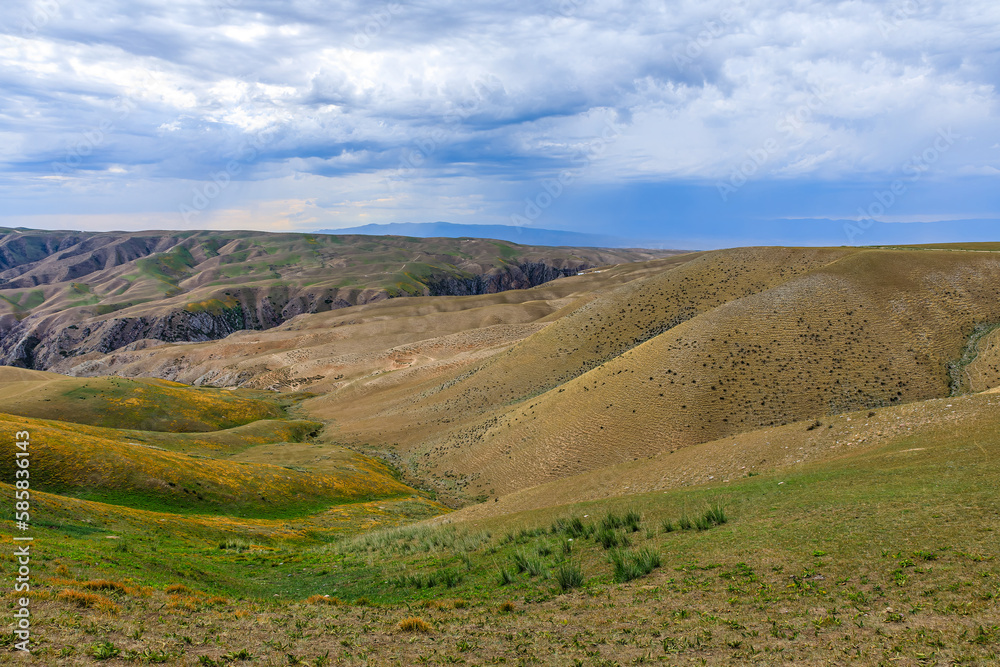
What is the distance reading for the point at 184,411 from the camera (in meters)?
58.9

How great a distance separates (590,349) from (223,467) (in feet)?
123

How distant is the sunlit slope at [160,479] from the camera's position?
26422mm

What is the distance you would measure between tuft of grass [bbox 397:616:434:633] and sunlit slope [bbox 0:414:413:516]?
21.7 meters

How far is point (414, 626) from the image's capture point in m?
11.4

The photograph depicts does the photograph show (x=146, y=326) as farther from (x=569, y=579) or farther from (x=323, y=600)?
(x=569, y=579)

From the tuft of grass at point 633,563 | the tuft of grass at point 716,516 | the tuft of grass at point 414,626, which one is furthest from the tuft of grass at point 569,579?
the tuft of grass at point 716,516

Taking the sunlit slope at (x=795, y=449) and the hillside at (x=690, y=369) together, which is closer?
the sunlit slope at (x=795, y=449)

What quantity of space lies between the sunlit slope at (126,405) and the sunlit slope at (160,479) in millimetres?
21928

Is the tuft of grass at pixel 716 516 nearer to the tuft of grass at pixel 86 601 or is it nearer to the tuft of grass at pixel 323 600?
the tuft of grass at pixel 323 600

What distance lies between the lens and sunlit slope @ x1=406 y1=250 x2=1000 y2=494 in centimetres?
3659

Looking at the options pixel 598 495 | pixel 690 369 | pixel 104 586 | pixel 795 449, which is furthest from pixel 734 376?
pixel 104 586

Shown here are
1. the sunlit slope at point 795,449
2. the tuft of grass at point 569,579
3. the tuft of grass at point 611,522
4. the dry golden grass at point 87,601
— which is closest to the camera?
the dry golden grass at point 87,601

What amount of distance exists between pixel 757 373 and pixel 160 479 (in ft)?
131

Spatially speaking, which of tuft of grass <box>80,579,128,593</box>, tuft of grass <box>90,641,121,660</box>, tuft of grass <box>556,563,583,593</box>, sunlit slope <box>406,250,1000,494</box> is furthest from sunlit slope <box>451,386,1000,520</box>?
tuft of grass <box>90,641,121,660</box>
